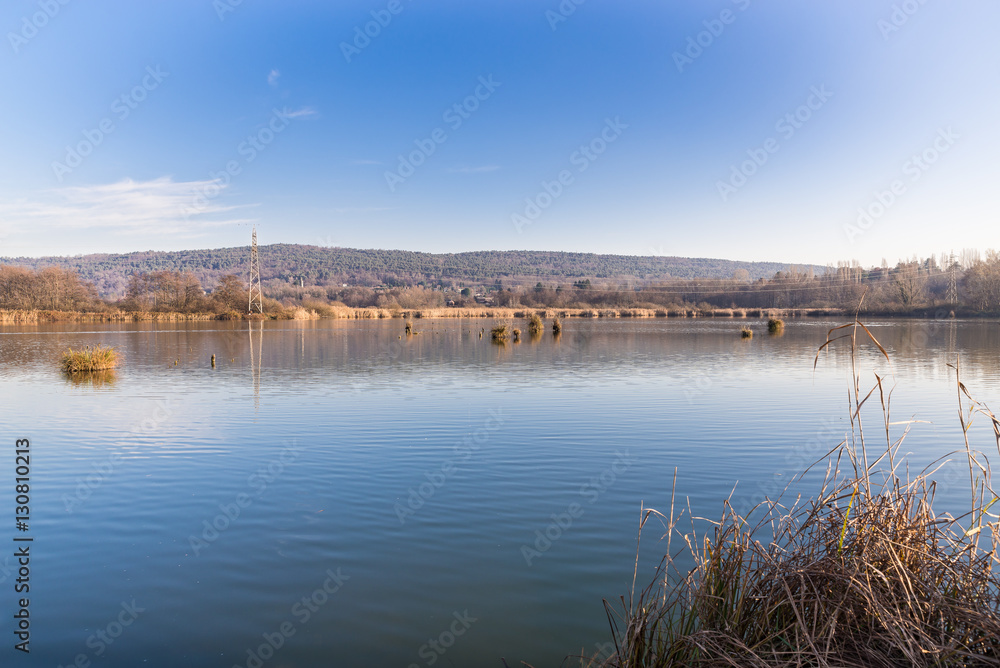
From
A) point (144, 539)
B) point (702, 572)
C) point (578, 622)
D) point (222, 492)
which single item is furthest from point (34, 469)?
point (702, 572)

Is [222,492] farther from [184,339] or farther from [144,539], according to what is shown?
[184,339]

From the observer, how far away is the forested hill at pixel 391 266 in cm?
14250

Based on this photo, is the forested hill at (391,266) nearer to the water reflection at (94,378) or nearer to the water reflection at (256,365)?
the water reflection at (256,365)

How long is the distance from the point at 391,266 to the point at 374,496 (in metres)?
153

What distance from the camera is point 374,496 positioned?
22.7ft

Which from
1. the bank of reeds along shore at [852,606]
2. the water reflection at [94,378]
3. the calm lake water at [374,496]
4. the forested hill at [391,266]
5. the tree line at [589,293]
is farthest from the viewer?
the forested hill at [391,266]

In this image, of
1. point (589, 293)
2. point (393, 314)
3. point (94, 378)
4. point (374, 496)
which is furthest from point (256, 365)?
point (589, 293)

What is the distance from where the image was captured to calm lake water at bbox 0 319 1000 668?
413 centimetres

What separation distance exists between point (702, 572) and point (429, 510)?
3.63 m

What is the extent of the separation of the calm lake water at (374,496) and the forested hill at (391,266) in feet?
405

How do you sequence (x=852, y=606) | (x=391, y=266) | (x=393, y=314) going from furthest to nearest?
(x=391, y=266) < (x=393, y=314) < (x=852, y=606)

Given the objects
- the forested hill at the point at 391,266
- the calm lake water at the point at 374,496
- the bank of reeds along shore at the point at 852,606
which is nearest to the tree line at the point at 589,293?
the forested hill at the point at 391,266

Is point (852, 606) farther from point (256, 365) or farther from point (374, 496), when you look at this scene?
point (256, 365)

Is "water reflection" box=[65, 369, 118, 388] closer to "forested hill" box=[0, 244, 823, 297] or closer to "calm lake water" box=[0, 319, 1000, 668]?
"calm lake water" box=[0, 319, 1000, 668]
